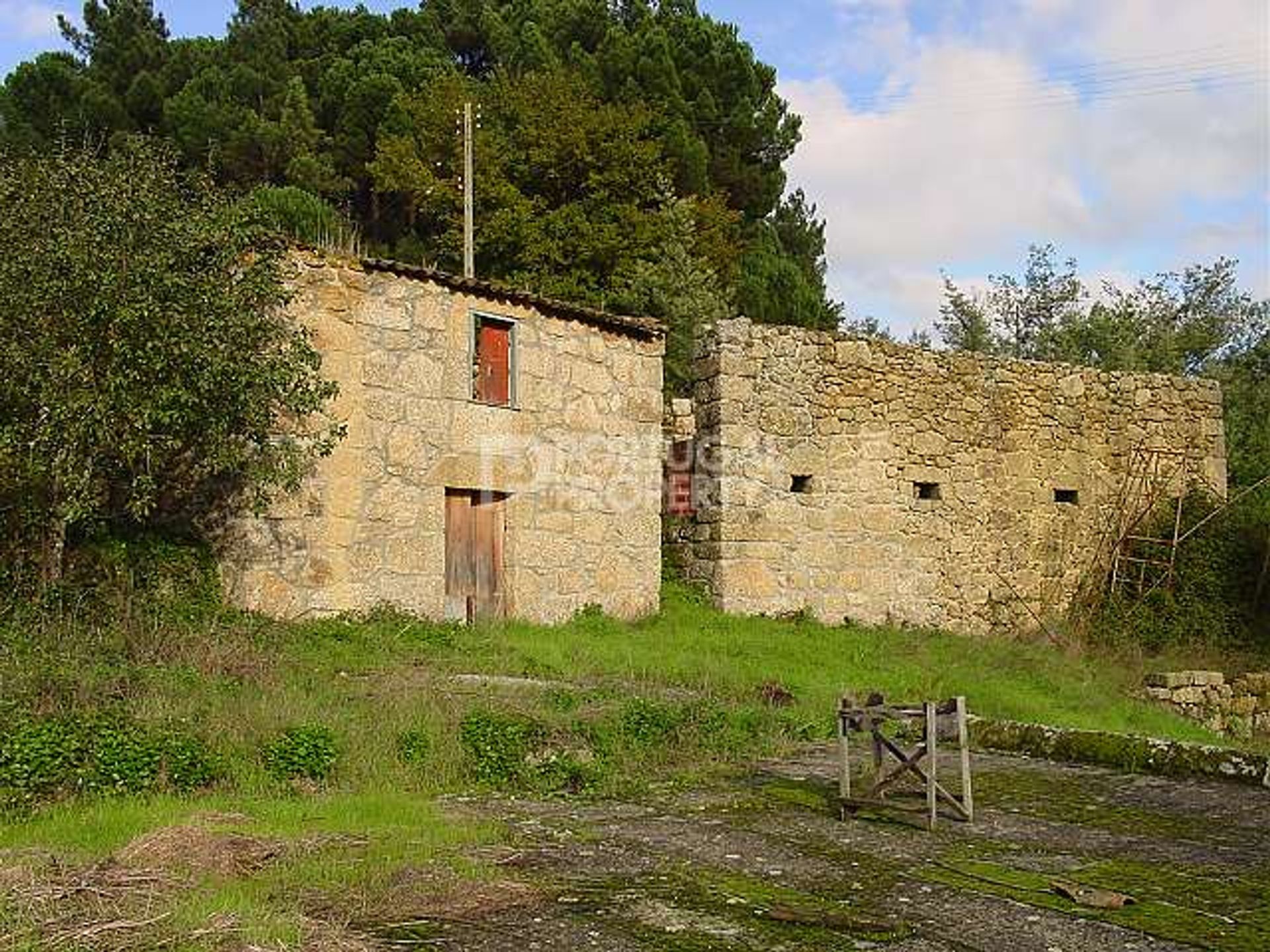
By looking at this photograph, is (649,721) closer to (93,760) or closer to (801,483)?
(93,760)

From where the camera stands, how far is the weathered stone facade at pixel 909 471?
1645 centimetres

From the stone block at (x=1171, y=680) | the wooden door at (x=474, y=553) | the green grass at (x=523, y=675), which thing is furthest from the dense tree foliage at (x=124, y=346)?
the stone block at (x=1171, y=680)

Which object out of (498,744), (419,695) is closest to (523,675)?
(419,695)

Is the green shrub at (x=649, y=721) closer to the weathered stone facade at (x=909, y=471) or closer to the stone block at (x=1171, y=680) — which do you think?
the weathered stone facade at (x=909, y=471)

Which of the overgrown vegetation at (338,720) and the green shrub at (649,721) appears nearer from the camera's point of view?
the overgrown vegetation at (338,720)

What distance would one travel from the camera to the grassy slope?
6367mm

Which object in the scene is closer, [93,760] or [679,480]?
[93,760]

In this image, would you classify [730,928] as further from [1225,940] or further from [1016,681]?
[1016,681]

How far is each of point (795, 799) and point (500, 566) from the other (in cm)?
763

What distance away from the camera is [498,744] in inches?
331

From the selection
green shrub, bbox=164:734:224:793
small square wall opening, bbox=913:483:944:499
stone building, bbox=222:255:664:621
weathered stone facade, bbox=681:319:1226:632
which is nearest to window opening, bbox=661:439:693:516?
weathered stone facade, bbox=681:319:1226:632

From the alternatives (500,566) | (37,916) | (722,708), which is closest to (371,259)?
(500,566)

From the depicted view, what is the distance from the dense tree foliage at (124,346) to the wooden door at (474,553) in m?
2.38

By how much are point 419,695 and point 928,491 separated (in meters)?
10.2
